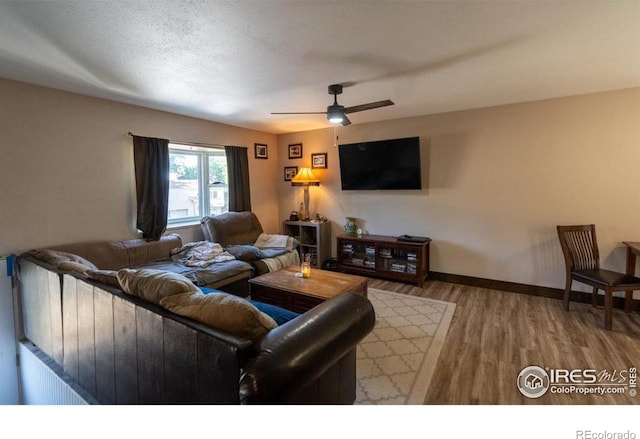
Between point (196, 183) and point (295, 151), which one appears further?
point (295, 151)

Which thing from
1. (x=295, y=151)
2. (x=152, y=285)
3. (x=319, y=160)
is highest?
(x=295, y=151)

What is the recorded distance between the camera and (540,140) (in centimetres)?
339

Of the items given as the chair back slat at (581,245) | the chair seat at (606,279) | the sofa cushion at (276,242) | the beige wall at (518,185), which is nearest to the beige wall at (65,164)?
the sofa cushion at (276,242)

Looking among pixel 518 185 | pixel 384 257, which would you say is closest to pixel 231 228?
pixel 384 257

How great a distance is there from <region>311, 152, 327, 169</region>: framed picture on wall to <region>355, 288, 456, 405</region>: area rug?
251 cm

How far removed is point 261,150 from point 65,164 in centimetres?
280

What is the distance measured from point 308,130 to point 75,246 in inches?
143

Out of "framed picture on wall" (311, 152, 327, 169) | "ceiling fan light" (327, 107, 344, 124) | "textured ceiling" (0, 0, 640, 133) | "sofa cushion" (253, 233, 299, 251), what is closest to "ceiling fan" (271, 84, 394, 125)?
"ceiling fan light" (327, 107, 344, 124)

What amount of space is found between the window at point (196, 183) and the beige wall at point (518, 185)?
84.8 inches

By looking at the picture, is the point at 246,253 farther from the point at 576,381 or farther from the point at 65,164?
the point at 576,381

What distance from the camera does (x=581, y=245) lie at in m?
3.16
